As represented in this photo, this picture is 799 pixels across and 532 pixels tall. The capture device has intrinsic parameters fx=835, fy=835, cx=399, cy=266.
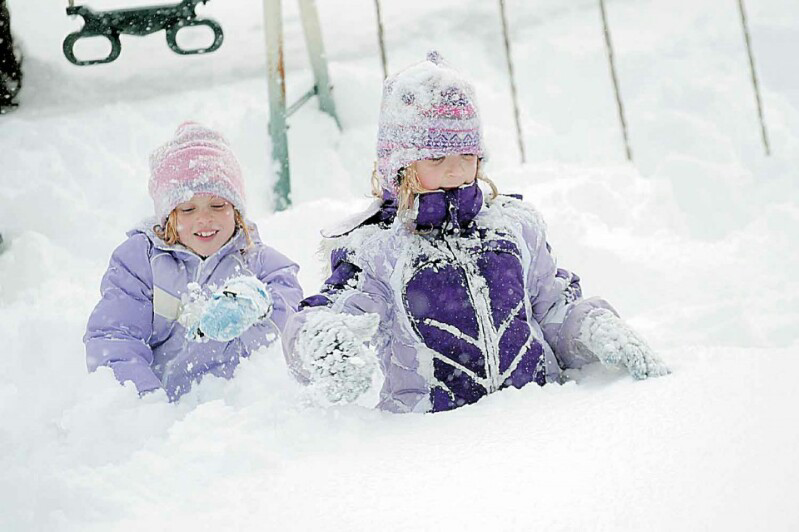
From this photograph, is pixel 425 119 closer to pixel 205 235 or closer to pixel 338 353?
pixel 338 353

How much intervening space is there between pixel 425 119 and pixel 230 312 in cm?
71

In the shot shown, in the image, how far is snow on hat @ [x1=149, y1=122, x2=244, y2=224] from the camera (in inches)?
96.8

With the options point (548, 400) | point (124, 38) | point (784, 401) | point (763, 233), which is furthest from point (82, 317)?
point (124, 38)

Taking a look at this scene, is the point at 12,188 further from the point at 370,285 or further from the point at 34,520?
the point at 34,520

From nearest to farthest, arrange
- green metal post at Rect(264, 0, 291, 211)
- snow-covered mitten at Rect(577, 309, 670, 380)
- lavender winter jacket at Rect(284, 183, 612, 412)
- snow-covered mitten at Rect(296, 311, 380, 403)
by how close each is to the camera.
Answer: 1. snow-covered mitten at Rect(296, 311, 380, 403)
2. snow-covered mitten at Rect(577, 309, 670, 380)
3. lavender winter jacket at Rect(284, 183, 612, 412)
4. green metal post at Rect(264, 0, 291, 211)

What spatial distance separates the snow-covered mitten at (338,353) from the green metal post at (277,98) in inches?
105

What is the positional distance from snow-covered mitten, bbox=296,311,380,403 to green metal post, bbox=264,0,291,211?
265 cm

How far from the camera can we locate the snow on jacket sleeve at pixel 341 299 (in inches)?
67.7

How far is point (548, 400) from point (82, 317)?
2.14 meters

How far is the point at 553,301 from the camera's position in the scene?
2025 mm

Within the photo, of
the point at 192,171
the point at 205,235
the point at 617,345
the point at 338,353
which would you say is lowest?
the point at 617,345

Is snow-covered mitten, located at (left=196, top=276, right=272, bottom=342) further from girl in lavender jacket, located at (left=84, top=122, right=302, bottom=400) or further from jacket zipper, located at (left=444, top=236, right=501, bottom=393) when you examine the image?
jacket zipper, located at (left=444, top=236, right=501, bottom=393)

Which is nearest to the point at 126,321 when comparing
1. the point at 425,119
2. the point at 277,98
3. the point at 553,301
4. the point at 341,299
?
the point at 341,299

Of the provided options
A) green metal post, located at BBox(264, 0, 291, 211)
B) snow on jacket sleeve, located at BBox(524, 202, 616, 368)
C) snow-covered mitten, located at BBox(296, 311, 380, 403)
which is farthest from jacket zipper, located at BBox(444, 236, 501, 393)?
green metal post, located at BBox(264, 0, 291, 211)
